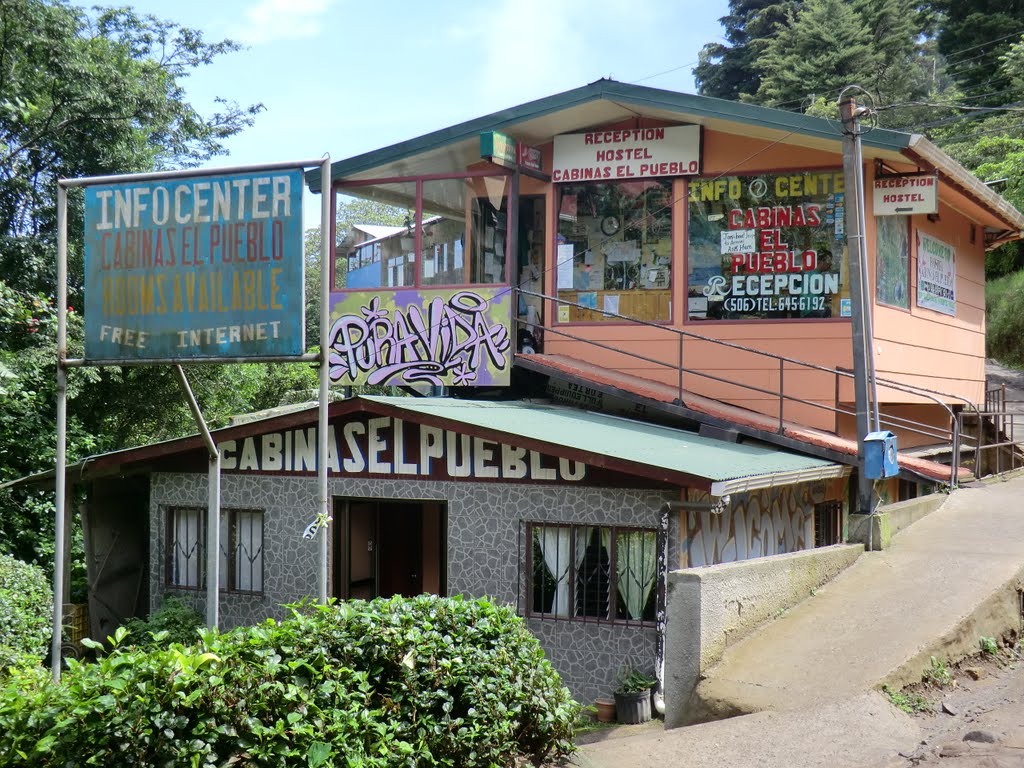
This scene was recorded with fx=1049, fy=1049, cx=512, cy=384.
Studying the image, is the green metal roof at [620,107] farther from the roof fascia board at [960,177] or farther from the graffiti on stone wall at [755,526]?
the graffiti on stone wall at [755,526]

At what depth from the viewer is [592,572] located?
1123cm

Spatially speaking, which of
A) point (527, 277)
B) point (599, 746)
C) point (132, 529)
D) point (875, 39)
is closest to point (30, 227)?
point (132, 529)

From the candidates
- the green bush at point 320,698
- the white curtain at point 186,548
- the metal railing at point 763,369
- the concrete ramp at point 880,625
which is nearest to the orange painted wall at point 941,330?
the metal railing at point 763,369

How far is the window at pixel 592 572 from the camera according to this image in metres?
11.0

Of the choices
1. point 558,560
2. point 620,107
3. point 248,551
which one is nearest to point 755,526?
point 558,560

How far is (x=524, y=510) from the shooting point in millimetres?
11469

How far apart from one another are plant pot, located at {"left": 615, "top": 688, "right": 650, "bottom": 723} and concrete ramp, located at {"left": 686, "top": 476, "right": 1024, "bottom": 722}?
1596 mm

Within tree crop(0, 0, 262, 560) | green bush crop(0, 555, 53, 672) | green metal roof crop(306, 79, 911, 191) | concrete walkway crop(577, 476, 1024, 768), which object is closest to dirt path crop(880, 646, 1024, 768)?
concrete walkway crop(577, 476, 1024, 768)

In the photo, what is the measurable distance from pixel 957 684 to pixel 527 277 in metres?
9.37

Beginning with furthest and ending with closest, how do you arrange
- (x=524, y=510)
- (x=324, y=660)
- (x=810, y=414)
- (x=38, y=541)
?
(x=38, y=541), (x=810, y=414), (x=524, y=510), (x=324, y=660)

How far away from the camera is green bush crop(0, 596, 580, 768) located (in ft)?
16.5

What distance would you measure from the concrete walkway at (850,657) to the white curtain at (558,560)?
251cm

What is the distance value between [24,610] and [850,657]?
29.2 ft

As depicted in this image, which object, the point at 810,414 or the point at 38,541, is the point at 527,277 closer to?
the point at 810,414
